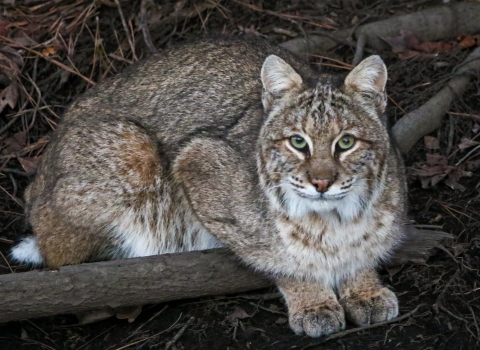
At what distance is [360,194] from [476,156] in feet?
6.78

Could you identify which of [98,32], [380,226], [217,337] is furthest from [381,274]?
[98,32]

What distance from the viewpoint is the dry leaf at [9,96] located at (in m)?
7.34

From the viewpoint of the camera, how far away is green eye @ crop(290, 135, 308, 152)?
4742mm

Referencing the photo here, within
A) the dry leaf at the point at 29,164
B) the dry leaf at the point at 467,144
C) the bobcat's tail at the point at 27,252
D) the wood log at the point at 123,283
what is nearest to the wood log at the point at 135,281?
the wood log at the point at 123,283

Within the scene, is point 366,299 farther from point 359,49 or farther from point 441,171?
point 359,49

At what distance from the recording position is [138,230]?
5.69 m

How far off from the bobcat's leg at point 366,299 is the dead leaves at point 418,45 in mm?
2921

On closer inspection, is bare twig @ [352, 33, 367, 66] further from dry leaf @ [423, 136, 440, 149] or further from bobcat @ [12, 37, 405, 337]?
bobcat @ [12, 37, 405, 337]

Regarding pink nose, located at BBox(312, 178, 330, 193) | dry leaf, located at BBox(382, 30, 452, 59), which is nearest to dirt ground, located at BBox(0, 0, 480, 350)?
dry leaf, located at BBox(382, 30, 452, 59)

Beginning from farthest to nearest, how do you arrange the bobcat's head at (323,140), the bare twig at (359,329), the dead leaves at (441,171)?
the dead leaves at (441,171) < the bare twig at (359,329) < the bobcat's head at (323,140)

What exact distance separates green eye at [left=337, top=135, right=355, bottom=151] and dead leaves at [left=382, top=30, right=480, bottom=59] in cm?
296

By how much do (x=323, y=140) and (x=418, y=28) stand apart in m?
3.42

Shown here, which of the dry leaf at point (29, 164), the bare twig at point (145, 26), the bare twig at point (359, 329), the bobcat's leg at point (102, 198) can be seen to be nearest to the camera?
the bare twig at point (359, 329)

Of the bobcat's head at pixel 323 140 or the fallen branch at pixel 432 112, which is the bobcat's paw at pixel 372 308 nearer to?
the bobcat's head at pixel 323 140
